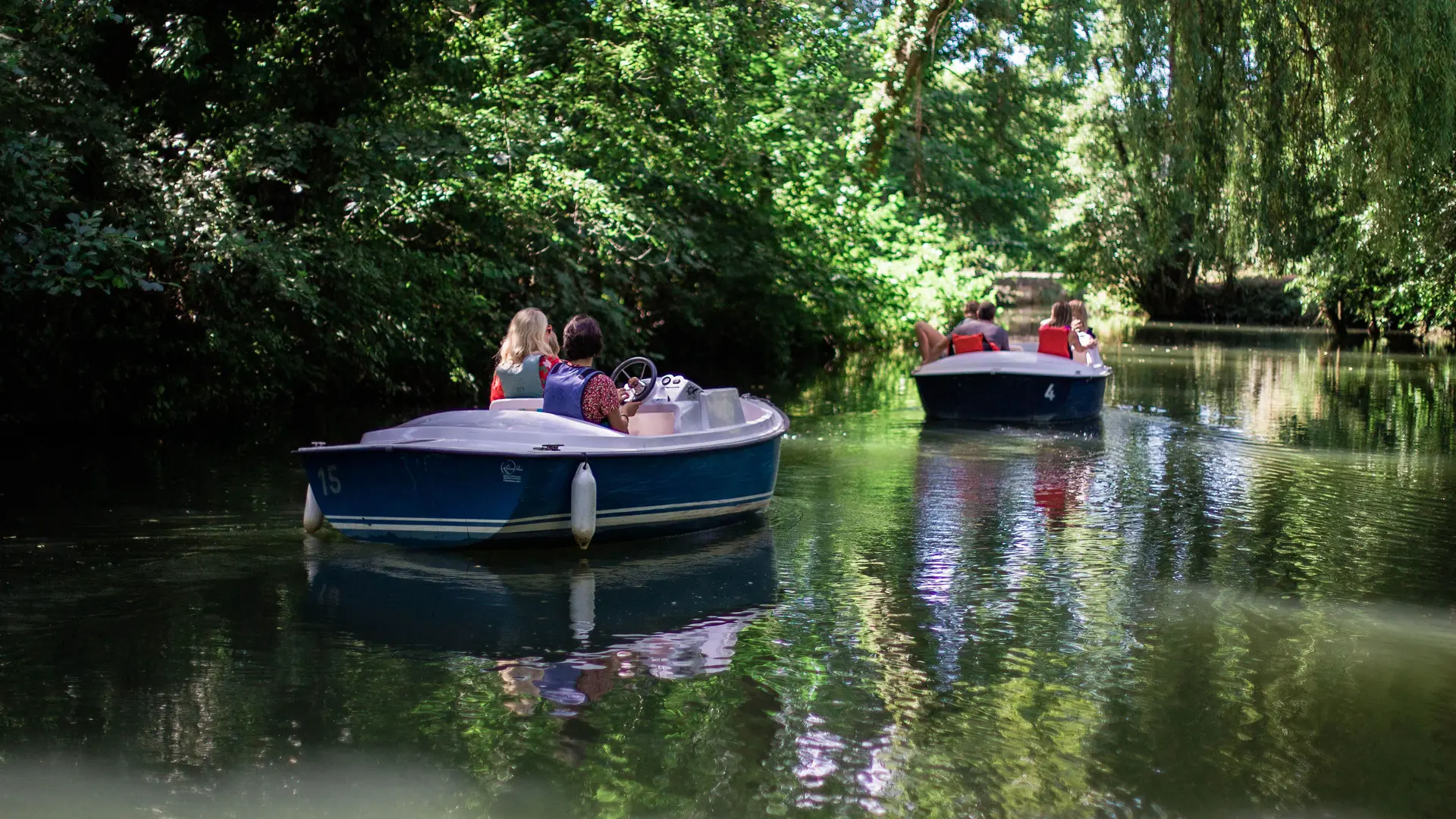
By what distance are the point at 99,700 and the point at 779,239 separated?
19459mm

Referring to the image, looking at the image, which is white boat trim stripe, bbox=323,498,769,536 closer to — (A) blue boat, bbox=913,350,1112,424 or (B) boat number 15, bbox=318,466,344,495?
(B) boat number 15, bbox=318,466,344,495

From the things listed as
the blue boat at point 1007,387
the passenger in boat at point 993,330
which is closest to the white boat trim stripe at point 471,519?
the blue boat at point 1007,387

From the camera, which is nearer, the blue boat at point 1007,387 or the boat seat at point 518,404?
the boat seat at point 518,404

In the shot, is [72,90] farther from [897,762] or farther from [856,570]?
[897,762]

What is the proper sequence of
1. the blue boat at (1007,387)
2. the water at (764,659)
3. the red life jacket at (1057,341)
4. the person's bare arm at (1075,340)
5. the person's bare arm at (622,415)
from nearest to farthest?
the water at (764,659) → the person's bare arm at (622,415) → the blue boat at (1007,387) → the red life jacket at (1057,341) → the person's bare arm at (1075,340)

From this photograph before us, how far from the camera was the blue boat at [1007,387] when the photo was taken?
16.1 m

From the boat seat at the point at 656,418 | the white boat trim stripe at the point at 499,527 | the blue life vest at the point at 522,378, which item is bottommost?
the white boat trim stripe at the point at 499,527

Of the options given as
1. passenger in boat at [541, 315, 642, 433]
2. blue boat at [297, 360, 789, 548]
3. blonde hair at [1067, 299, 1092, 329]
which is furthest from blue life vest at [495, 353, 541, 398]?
blonde hair at [1067, 299, 1092, 329]

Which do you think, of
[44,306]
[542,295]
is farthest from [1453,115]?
[44,306]

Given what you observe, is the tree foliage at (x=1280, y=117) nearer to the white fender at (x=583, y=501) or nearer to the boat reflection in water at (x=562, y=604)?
the boat reflection in water at (x=562, y=604)

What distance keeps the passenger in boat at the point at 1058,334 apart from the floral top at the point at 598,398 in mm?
9023

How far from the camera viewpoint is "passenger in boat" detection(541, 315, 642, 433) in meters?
8.75

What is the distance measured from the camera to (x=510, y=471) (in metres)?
8.07

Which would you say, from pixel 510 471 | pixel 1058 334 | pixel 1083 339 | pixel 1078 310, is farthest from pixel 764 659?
pixel 1078 310
